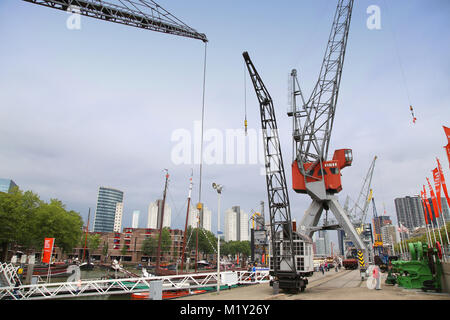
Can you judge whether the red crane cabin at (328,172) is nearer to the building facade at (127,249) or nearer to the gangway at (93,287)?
the gangway at (93,287)

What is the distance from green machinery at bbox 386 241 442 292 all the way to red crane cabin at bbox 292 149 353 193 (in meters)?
15.8

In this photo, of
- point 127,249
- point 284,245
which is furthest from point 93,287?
point 127,249

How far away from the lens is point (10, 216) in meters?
40.1

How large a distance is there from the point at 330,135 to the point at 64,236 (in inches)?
1893

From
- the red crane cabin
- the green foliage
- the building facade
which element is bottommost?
the building facade

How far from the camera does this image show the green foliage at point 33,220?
40219 mm

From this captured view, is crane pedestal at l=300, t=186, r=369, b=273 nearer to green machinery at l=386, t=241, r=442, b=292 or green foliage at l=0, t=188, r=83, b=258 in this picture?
green machinery at l=386, t=241, r=442, b=292

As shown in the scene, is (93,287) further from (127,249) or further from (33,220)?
(127,249)

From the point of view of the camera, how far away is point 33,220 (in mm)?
43438

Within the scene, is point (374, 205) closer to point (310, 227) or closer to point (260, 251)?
point (260, 251)

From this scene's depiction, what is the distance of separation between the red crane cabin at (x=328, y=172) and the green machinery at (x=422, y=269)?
1583 centimetres

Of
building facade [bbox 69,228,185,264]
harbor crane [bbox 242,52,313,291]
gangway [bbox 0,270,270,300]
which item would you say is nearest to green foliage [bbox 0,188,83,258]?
gangway [bbox 0,270,270,300]

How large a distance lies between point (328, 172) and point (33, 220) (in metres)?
46.7

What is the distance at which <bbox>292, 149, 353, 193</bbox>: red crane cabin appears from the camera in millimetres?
35281
